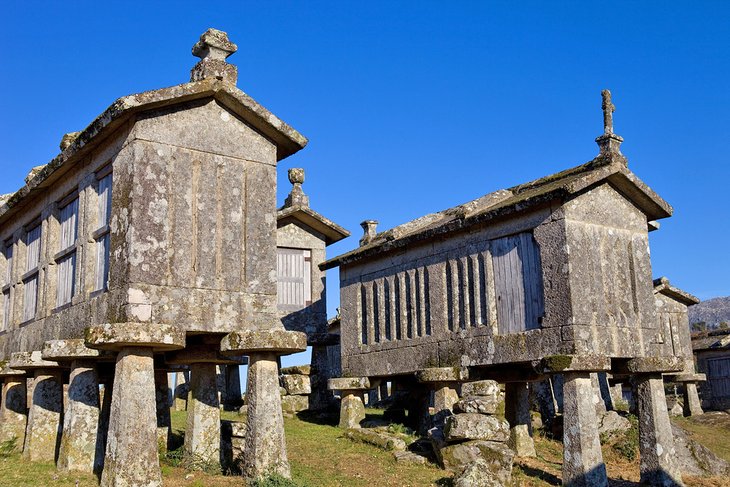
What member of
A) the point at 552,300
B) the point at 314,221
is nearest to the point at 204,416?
the point at 552,300

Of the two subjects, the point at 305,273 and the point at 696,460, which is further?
the point at 305,273

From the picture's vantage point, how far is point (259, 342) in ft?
28.9

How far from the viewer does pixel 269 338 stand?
8.84 m

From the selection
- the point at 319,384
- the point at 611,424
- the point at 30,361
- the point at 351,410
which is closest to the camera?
the point at 30,361

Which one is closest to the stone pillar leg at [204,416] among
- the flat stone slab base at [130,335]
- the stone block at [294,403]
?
the flat stone slab base at [130,335]

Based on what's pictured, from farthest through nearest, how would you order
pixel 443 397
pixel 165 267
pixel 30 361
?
pixel 443 397 < pixel 30 361 < pixel 165 267

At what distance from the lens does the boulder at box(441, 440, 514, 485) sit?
11.7 metres

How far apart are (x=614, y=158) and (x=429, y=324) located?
4495 millimetres

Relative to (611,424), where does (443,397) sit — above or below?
above

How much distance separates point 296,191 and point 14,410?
30.6ft

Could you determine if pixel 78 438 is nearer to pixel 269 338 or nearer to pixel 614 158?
pixel 269 338

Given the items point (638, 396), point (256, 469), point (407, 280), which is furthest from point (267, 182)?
point (638, 396)

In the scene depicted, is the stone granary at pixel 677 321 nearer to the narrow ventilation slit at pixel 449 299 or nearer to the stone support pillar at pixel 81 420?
the narrow ventilation slit at pixel 449 299

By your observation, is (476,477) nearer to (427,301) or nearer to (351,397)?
Answer: (427,301)
